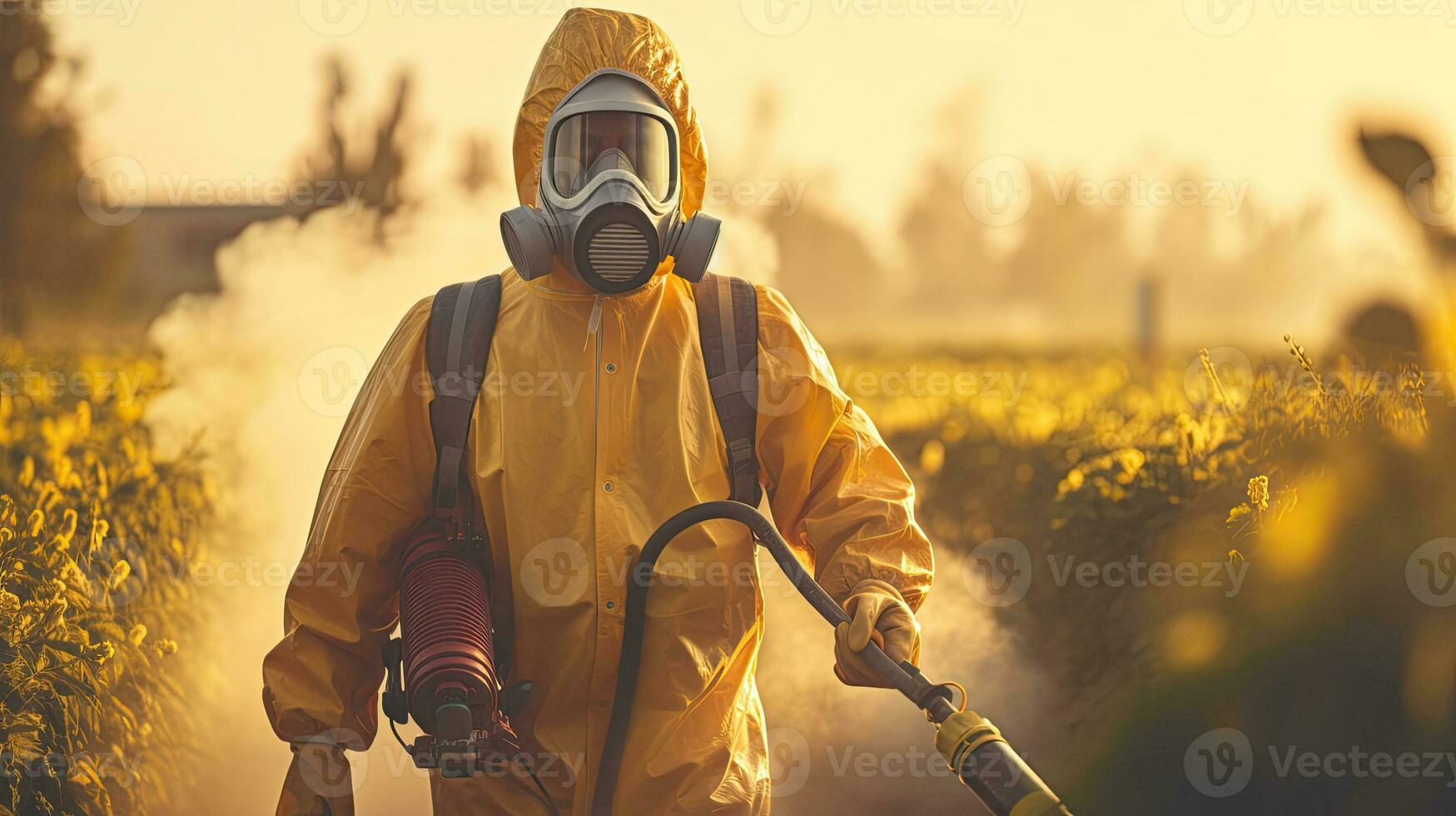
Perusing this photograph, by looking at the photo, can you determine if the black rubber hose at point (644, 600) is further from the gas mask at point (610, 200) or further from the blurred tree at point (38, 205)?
the blurred tree at point (38, 205)

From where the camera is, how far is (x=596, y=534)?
1.99m

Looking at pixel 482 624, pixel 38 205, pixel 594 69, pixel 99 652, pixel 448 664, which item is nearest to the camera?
pixel 448 664

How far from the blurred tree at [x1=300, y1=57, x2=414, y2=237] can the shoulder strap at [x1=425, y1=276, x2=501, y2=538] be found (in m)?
1.26

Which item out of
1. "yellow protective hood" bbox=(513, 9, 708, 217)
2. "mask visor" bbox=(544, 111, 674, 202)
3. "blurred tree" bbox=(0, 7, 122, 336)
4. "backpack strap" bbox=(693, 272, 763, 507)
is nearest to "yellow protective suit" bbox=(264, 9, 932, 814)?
"backpack strap" bbox=(693, 272, 763, 507)

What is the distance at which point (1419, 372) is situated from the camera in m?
3.31

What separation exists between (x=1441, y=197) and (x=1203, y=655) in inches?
54.9

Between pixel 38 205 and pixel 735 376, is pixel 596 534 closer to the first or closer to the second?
pixel 735 376

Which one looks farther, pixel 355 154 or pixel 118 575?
pixel 355 154

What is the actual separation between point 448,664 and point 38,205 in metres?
2.20

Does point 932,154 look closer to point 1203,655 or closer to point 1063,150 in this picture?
point 1063,150

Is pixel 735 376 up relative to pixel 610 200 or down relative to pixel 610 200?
down

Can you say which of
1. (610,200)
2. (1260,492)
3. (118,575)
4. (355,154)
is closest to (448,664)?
(610,200)

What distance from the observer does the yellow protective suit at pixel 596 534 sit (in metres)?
1.98

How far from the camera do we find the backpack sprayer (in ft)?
5.52
